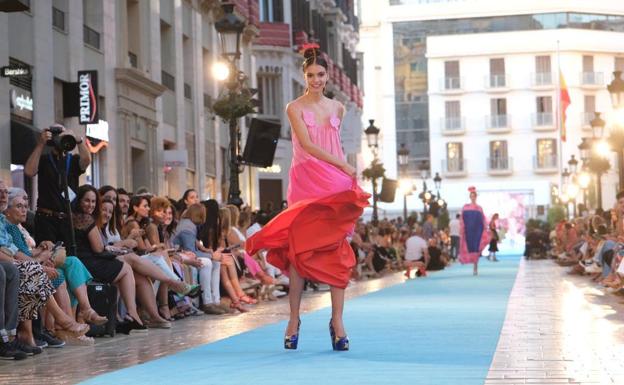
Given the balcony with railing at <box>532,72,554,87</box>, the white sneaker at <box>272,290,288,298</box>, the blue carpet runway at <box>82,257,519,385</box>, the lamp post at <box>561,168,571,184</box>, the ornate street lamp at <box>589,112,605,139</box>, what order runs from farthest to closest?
the balcony with railing at <box>532,72,554,87</box> → the lamp post at <box>561,168,571,184</box> → the ornate street lamp at <box>589,112,605,139</box> → the white sneaker at <box>272,290,288,298</box> → the blue carpet runway at <box>82,257,519,385</box>

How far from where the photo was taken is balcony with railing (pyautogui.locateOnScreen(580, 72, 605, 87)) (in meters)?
94.2

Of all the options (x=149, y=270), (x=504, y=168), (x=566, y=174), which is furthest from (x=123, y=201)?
(x=504, y=168)

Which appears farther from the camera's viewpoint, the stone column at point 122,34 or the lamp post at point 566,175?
the lamp post at point 566,175

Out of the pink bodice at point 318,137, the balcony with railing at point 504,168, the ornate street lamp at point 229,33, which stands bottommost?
the pink bodice at point 318,137

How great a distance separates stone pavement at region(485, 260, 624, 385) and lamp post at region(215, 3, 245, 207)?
525cm

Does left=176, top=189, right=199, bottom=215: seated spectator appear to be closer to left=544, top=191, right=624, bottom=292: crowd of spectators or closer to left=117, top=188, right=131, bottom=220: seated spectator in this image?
left=117, top=188, right=131, bottom=220: seated spectator

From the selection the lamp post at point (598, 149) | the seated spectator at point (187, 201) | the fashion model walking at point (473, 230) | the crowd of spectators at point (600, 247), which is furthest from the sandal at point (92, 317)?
the lamp post at point (598, 149)

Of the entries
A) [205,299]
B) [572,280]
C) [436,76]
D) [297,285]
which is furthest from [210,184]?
[436,76]

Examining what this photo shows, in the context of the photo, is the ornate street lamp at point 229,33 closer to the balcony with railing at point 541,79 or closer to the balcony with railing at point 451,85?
the balcony with railing at point 541,79

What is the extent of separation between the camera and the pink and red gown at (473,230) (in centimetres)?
3216

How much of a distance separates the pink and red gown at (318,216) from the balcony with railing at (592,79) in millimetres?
85319

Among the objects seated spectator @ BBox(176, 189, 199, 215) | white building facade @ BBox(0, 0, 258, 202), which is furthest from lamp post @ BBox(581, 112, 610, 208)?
seated spectator @ BBox(176, 189, 199, 215)

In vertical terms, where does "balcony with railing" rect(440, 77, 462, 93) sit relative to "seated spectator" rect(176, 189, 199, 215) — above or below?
above

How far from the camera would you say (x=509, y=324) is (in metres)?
14.0
